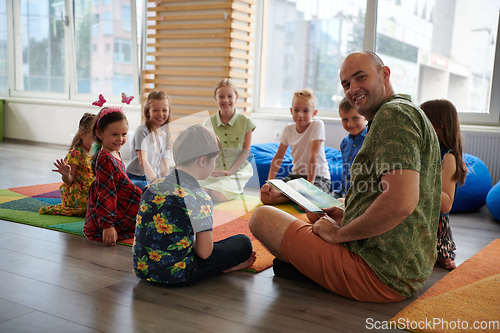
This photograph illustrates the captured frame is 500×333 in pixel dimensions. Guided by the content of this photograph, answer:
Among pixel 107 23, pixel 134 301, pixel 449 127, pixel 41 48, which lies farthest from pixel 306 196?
pixel 41 48

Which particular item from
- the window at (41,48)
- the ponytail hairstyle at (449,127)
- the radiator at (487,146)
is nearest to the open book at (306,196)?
the ponytail hairstyle at (449,127)

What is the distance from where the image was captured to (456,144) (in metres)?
1.86

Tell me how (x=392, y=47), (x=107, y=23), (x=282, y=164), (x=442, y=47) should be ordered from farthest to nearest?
1. (x=107, y=23)
2. (x=392, y=47)
3. (x=442, y=47)
4. (x=282, y=164)

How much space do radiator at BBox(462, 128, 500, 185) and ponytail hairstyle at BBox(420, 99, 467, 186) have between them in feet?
7.37

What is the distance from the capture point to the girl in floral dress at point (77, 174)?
254cm

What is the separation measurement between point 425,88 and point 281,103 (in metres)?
1.70

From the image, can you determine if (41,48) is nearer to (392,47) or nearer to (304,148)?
(392,47)

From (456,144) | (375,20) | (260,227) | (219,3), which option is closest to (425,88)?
(375,20)

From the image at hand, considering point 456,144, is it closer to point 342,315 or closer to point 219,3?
point 342,315

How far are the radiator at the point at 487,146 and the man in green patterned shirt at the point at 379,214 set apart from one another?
2.86 meters

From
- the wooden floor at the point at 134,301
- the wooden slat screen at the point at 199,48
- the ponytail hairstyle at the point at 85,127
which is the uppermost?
the wooden slat screen at the point at 199,48

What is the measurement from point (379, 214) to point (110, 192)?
140cm

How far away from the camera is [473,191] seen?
318 cm

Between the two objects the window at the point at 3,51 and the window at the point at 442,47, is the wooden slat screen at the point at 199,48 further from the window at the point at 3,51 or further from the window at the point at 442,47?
the window at the point at 3,51
